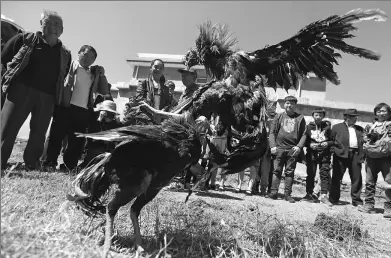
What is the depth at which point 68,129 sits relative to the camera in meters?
5.55

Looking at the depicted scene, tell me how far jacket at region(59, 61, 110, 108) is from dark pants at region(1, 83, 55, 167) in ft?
1.29

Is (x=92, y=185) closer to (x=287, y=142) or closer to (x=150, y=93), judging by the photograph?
(x=150, y=93)

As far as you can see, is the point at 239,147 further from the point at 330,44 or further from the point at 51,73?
the point at 51,73

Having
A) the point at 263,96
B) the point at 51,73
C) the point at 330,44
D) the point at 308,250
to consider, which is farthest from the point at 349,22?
the point at 51,73

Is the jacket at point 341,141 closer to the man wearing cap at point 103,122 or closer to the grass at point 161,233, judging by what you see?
the grass at point 161,233

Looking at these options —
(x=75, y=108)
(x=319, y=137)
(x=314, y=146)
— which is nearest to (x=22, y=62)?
(x=75, y=108)

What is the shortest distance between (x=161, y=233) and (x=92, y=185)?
801 mm

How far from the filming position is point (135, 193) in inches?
87.4

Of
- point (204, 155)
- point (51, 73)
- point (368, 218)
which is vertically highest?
point (51, 73)

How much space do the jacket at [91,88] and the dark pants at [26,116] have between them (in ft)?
1.29

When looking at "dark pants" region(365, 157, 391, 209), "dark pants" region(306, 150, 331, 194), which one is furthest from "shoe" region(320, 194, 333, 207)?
"dark pants" region(365, 157, 391, 209)

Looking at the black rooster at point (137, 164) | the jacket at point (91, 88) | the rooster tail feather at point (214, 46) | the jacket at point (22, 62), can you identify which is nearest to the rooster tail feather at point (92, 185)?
the black rooster at point (137, 164)

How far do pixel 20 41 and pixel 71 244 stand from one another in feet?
13.4

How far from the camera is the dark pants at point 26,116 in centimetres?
420
